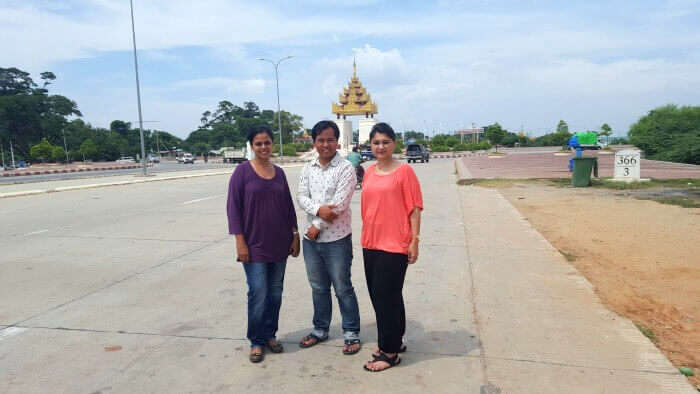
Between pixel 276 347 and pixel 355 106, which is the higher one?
pixel 355 106

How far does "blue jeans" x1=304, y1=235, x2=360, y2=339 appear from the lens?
3436mm

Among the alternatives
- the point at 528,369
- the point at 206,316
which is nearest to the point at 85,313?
the point at 206,316

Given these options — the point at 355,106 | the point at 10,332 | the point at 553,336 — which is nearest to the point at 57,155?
the point at 355,106

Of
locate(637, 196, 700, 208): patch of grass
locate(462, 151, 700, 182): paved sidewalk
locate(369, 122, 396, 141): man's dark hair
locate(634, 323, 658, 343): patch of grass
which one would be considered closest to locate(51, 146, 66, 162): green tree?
locate(462, 151, 700, 182): paved sidewalk

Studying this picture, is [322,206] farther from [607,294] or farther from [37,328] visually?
[607,294]

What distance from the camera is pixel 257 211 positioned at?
3363 mm

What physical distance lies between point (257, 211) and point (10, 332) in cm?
240

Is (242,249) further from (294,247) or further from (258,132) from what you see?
(258,132)

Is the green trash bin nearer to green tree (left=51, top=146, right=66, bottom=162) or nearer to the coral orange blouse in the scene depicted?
the coral orange blouse

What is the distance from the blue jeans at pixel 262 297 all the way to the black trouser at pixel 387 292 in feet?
2.30

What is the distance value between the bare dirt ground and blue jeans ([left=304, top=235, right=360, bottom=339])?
218cm

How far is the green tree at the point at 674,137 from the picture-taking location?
104ft

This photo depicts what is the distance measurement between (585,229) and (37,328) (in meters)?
7.55

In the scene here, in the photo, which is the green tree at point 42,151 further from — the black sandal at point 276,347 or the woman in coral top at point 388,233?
the woman in coral top at point 388,233
